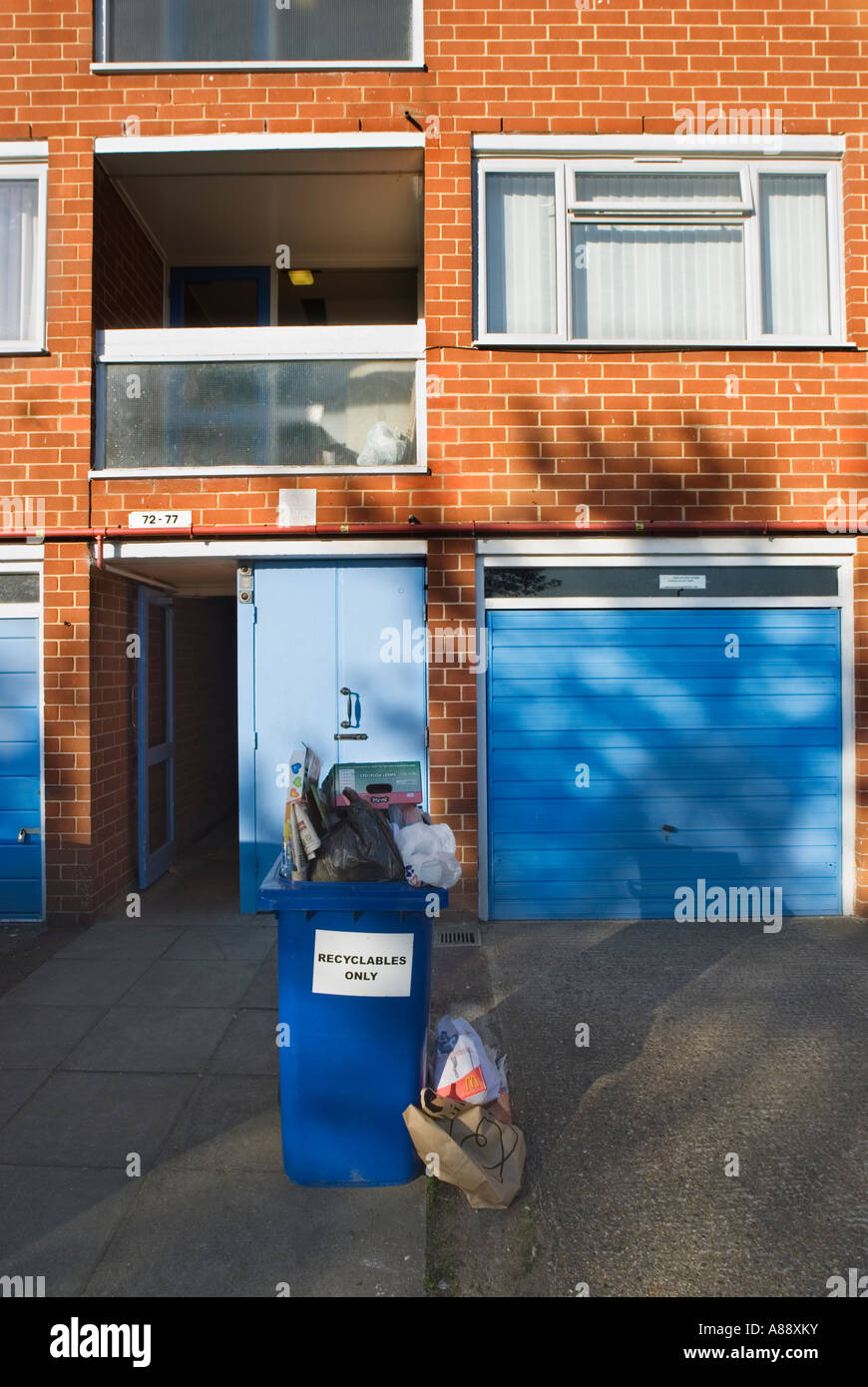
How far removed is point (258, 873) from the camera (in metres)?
6.48

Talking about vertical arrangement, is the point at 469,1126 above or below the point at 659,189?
below

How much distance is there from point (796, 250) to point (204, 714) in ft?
23.6

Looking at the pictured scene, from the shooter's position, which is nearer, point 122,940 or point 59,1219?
point 59,1219

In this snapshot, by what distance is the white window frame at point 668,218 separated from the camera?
20.9ft

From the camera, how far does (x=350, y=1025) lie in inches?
125

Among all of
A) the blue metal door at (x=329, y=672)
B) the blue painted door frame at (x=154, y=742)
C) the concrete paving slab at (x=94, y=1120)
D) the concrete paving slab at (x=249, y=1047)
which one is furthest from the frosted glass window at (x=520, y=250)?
the concrete paving slab at (x=94, y=1120)

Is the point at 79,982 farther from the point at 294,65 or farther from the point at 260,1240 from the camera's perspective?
the point at 294,65

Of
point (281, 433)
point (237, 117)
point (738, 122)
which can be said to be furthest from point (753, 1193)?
point (237, 117)

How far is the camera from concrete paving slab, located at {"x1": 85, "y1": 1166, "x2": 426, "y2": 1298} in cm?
271

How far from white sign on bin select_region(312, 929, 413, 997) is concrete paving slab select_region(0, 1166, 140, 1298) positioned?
3.43 feet

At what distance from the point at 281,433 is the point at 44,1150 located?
4799mm

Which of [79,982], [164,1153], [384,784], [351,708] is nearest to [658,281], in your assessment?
[351,708]

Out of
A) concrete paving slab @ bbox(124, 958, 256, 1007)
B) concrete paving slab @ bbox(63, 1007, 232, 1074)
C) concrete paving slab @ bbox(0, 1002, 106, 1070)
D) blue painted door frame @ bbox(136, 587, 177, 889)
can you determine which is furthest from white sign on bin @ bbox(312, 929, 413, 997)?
blue painted door frame @ bbox(136, 587, 177, 889)

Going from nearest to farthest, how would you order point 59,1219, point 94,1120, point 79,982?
1. point 59,1219
2. point 94,1120
3. point 79,982
